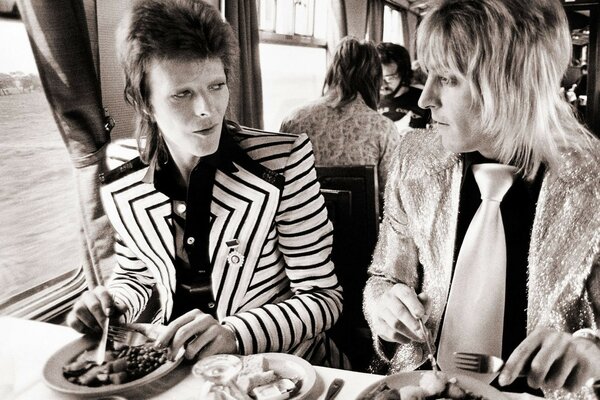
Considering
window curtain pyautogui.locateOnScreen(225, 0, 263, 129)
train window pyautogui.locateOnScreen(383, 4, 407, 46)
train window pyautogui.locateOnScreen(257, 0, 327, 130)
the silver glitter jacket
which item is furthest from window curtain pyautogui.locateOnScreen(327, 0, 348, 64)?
the silver glitter jacket

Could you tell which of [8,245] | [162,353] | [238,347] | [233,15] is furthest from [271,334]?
[233,15]

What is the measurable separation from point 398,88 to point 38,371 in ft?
13.3

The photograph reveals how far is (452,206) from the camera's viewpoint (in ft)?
4.77

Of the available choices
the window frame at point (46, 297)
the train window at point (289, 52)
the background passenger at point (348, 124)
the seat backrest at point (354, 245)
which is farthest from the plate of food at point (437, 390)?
the train window at point (289, 52)

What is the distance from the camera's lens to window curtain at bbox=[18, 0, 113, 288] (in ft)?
5.91

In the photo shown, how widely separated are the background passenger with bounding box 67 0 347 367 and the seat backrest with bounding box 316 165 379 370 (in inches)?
8.8

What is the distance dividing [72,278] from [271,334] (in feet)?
3.68

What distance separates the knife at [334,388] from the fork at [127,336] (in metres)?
0.47

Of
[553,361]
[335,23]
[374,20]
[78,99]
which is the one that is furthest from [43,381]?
[374,20]

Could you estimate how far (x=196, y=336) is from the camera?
119 cm

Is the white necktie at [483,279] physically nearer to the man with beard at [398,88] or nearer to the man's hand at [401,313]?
the man's hand at [401,313]

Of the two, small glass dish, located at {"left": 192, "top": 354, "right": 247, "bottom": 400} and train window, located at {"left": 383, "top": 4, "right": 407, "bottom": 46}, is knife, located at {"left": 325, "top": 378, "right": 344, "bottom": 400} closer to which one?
small glass dish, located at {"left": 192, "top": 354, "right": 247, "bottom": 400}

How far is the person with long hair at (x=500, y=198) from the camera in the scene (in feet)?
4.20

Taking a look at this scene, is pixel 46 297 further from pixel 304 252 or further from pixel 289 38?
pixel 289 38
